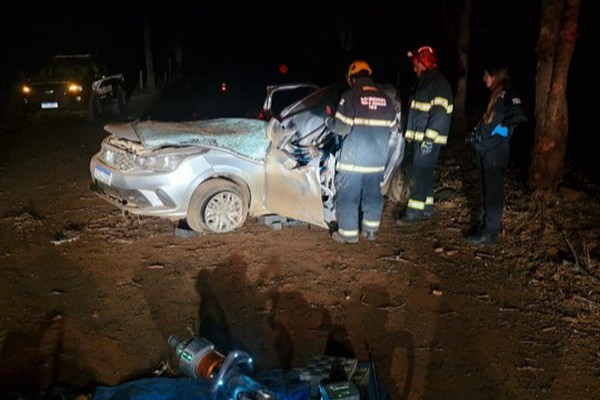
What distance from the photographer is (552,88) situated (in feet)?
21.7

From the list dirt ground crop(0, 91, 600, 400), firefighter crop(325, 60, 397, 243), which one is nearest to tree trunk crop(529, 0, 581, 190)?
dirt ground crop(0, 91, 600, 400)

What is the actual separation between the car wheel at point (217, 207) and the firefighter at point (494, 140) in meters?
2.50

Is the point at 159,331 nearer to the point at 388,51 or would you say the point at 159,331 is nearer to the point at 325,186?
the point at 325,186

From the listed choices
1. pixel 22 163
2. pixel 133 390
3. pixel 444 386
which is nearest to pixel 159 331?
pixel 133 390

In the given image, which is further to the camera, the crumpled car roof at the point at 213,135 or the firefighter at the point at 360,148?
the crumpled car roof at the point at 213,135

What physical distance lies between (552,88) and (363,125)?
300 cm

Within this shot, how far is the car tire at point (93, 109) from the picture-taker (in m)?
13.3

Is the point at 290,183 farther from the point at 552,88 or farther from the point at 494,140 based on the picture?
the point at 552,88

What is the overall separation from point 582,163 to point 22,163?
9.37 metres

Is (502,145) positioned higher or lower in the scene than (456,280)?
higher

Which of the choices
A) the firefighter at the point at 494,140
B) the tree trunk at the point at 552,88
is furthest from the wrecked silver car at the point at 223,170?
the tree trunk at the point at 552,88

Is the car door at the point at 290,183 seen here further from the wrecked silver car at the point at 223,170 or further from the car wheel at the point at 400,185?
the car wheel at the point at 400,185

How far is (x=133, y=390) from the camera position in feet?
11.0

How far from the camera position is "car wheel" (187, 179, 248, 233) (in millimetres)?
5363
